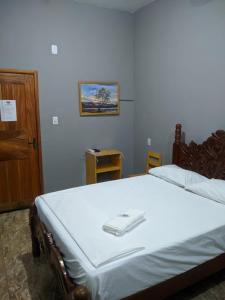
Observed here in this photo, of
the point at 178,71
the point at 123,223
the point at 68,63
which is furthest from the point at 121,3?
the point at 123,223

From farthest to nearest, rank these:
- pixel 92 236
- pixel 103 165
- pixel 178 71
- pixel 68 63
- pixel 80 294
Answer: pixel 103 165 < pixel 68 63 < pixel 178 71 < pixel 92 236 < pixel 80 294

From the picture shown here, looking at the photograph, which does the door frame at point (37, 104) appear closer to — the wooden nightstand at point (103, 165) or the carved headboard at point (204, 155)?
the wooden nightstand at point (103, 165)

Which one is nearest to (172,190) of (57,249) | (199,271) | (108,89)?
(199,271)

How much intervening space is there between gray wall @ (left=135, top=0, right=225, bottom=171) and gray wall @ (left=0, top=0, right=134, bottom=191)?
0.32 metres

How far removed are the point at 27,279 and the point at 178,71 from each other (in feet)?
9.53

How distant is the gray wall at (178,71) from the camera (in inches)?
108

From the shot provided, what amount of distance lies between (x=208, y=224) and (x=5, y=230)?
236 centimetres

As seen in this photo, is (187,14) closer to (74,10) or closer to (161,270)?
(74,10)

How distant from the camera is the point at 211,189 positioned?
2363 millimetres

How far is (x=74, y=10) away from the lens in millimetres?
3549

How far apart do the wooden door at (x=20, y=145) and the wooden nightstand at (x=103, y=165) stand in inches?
29.4

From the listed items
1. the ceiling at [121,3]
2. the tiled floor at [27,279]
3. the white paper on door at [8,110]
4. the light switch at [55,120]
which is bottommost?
the tiled floor at [27,279]

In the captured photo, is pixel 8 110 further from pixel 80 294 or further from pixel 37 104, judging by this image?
pixel 80 294

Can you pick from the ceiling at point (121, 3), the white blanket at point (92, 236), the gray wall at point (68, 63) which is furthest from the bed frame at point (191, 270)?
the ceiling at point (121, 3)
